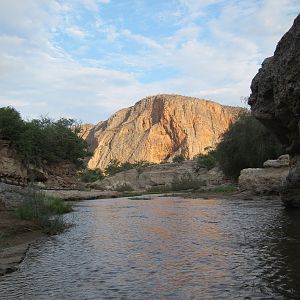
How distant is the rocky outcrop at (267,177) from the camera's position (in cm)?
2770

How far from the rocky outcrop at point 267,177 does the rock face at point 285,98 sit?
22.2 feet

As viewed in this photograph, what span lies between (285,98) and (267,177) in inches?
569

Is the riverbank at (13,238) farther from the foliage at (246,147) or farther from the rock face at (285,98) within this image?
the foliage at (246,147)

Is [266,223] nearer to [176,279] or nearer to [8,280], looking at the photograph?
[176,279]

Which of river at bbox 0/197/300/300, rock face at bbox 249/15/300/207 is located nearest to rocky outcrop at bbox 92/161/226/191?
rock face at bbox 249/15/300/207

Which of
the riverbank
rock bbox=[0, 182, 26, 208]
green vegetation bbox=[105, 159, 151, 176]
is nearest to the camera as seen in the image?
the riverbank

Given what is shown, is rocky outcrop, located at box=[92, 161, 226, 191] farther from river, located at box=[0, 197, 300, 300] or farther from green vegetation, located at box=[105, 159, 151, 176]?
river, located at box=[0, 197, 300, 300]

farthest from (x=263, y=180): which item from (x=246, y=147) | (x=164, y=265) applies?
(x=164, y=265)

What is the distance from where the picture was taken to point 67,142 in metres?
58.1

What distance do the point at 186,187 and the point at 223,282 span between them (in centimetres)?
4920

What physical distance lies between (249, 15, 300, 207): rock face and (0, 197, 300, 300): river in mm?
5294

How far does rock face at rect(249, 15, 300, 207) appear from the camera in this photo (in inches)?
584

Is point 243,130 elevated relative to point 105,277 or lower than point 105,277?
elevated

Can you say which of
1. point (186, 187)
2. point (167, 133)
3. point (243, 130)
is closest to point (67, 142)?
point (186, 187)
